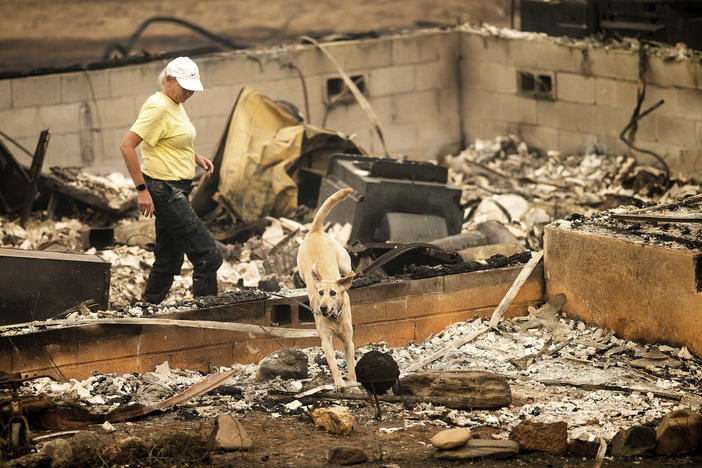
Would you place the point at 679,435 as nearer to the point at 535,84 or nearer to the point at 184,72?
the point at 184,72

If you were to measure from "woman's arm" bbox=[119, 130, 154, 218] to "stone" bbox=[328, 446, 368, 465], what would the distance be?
2721 millimetres

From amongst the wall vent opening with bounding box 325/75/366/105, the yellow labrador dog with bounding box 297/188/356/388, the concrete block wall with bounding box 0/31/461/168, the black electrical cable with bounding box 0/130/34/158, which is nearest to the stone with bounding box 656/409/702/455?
the yellow labrador dog with bounding box 297/188/356/388

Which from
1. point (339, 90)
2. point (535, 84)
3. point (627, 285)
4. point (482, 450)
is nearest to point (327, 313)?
point (482, 450)

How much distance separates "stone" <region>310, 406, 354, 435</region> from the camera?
6.21 meters

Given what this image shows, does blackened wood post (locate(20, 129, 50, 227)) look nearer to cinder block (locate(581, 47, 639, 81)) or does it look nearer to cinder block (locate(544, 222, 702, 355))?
cinder block (locate(544, 222, 702, 355))

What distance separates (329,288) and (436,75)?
9.75 meters

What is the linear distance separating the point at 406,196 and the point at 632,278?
308 cm

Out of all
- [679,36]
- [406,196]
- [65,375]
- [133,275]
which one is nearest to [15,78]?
[133,275]

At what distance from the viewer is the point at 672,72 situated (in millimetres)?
12648

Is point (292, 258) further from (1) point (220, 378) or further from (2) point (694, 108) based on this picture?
(2) point (694, 108)

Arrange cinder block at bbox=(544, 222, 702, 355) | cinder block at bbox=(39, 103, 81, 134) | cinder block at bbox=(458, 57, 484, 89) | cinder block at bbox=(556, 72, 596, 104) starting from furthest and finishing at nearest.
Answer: cinder block at bbox=(458, 57, 484, 89)
cinder block at bbox=(556, 72, 596, 104)
cinder block at bbox=(39, 103, 81, 134)
cinder block at bbox=(544, 222, 702, 355)

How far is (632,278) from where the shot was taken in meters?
7.75

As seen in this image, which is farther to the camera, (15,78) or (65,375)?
(15,78)

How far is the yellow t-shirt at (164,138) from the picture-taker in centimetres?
774
